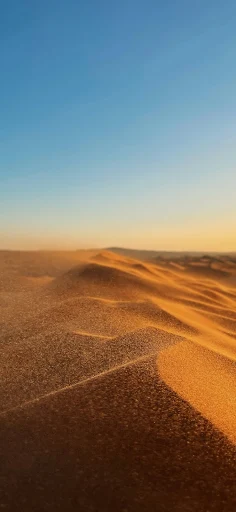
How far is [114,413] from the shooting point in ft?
9.11

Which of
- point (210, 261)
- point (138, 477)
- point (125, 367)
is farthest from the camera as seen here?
point (210, 261)

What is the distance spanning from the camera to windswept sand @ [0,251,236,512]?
2150mm

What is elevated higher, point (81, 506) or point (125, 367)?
point (125, 367)

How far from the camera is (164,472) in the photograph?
7.47ft

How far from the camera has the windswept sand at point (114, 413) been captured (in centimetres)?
215

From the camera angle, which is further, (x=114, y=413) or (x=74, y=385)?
(x=74, y=385)

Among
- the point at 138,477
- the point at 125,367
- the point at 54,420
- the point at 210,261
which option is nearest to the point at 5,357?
the point at 125,367

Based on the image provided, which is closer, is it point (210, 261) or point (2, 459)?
point (2, 459)

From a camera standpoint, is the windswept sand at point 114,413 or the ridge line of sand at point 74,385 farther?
the ridge line of sand at point 74,385

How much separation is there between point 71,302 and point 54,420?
3.36m

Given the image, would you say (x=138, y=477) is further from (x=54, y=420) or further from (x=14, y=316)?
(x=14, y=316)

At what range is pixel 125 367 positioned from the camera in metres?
3.42

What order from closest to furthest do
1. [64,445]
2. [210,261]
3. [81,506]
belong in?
[81,506] < [64,445] < [210,261]

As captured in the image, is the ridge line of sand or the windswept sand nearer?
the windswept sand
